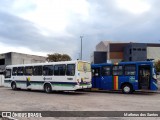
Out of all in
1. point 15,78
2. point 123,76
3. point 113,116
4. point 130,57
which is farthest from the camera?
point 130,57

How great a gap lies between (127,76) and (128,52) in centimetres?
9262

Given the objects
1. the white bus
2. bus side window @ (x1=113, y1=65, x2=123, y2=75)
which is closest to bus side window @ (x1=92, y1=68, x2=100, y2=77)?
the white bus

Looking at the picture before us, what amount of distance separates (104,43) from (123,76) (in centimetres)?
11617

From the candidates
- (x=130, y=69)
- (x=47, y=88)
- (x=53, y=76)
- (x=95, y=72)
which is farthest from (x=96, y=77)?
(x=47, y=88)

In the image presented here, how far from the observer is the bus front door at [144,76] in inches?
874

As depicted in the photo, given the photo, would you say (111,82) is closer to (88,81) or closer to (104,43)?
(88,81)

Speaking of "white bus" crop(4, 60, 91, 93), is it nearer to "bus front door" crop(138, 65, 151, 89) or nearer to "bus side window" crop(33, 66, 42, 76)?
"bus side window" crop(33, 66, 42, 76)

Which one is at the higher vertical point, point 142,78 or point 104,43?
point 104,43

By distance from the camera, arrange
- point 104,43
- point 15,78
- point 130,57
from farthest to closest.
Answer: point 104,43, point 130,57, point 15,78

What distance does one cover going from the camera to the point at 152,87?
21641 millimetres

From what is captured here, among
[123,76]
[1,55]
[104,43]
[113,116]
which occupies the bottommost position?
[113,116]

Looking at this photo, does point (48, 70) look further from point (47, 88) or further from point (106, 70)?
point (106, 70)

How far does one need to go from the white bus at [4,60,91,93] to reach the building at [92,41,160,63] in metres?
86.1

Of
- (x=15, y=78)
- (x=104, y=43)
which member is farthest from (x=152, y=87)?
(x=104, y=43)
